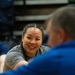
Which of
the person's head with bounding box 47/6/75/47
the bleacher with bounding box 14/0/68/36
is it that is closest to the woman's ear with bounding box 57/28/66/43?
the person's head with bounding box 47/6/75/47

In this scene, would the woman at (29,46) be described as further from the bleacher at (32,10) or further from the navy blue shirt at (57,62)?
the bleacher at (32,10)

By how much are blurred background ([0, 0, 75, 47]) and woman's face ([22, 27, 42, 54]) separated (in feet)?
8.73

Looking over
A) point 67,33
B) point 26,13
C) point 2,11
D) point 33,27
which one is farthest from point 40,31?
point 26,13

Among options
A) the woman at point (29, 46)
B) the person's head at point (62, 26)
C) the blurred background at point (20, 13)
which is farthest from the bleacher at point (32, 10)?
the person's head at point (62, 26)

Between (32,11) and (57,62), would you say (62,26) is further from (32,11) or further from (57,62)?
(32,11)

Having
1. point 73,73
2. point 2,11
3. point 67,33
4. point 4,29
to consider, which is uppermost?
point 67,33

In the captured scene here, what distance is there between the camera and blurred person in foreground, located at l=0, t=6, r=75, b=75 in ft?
3.98

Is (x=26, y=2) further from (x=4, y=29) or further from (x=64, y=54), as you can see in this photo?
(x=64, y=54)

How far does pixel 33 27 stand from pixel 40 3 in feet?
9.93

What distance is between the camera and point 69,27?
124 cm

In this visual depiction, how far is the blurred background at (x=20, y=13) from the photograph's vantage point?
16.5 ft

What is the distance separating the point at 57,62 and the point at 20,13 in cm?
423

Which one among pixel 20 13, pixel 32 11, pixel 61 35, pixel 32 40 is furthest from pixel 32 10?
pixel 61 35

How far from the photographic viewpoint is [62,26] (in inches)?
49.0
